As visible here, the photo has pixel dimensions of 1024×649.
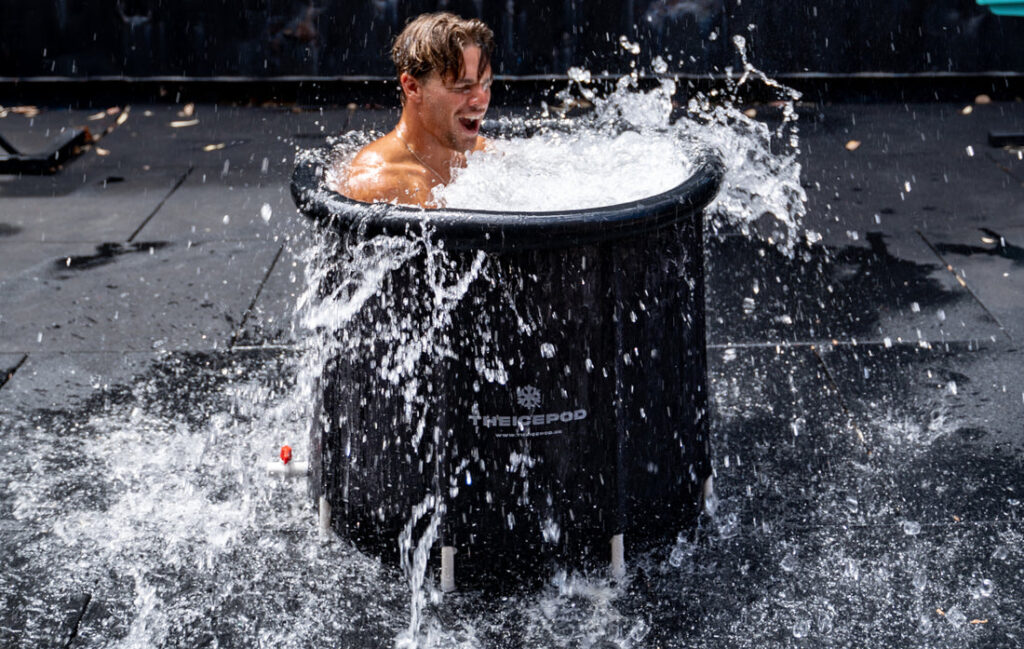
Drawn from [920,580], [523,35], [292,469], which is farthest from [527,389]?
[523,35]

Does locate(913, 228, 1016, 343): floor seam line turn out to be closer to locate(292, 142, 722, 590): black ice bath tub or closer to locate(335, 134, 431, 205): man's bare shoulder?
locate(292, 142, 722, 590): black ice bath tub

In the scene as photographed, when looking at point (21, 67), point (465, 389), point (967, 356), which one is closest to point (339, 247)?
point (465, 389)

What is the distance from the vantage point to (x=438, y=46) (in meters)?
3.38

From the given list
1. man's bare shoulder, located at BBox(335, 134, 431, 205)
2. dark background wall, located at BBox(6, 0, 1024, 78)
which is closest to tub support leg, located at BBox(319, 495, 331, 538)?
man's bare shoulder, located at BBox(335, 134, 431, 205)

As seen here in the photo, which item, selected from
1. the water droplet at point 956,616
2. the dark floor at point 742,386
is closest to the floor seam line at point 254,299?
the dark floor at point 742,386

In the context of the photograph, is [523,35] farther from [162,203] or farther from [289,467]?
[289,467]

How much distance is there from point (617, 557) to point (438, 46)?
5.20 feet

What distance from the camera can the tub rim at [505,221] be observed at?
113 inches

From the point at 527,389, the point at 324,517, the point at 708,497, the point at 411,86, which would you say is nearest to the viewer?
the point at 527,389

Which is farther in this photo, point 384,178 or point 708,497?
point 708,497

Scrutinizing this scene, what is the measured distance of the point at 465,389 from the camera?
3.16 meters

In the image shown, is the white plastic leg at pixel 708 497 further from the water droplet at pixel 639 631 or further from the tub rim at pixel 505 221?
the tub rim at pixel 505 221

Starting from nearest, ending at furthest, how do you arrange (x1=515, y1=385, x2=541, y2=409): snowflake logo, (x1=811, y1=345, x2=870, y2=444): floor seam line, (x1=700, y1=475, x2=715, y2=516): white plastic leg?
(x1=515, y1=385, x2=541, y2=409): snowflake logo, (x1=700, y1=475, x2=715, y2=516): white plastic leg, (x1=811, y1=345, x2=870, y2=444): floor seam line

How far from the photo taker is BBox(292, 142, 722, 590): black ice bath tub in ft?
9.86
